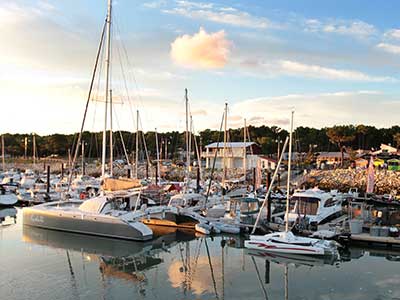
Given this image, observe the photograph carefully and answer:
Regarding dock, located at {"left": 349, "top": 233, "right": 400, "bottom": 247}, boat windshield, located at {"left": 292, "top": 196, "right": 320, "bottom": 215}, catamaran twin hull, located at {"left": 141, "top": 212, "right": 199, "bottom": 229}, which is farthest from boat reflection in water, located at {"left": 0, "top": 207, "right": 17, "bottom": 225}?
dock, located at {"left": 349, "top": 233, "right": 400, "bottom": 247}

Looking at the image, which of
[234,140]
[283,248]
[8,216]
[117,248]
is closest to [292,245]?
[283,248]

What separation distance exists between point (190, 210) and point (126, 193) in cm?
528

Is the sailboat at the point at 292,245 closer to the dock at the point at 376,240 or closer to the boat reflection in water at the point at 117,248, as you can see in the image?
the dock at the point at 376,240

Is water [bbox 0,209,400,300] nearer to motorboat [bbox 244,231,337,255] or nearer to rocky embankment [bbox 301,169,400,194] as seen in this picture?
motorboat [bbox 244,231,337,255]

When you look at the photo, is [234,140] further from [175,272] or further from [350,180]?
[175,272]

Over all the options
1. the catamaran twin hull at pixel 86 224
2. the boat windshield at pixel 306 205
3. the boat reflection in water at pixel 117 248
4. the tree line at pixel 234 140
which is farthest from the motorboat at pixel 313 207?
the tree line at pixel 234 140

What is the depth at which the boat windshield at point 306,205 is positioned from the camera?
27562 millimetres

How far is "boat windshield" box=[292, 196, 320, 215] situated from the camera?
27.6m

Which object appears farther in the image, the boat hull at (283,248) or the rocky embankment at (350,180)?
the rocky embankment at (350,180)

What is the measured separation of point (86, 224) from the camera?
984 inches

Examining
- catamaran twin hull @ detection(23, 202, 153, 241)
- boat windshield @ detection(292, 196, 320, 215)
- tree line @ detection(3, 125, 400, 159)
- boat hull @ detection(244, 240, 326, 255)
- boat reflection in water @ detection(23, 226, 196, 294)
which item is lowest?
boat reflection in water @ detection(23, 226, 196, 294)

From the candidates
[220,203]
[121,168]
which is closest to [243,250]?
[220,203]

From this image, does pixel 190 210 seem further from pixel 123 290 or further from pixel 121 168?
pixel 121 168

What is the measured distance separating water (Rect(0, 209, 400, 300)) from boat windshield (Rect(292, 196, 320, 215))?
17.5 feet
